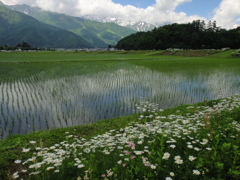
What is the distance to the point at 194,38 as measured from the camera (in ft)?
432

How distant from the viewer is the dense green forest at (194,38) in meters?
125

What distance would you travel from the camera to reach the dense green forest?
12500 cm

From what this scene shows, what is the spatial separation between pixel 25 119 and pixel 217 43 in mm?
142903

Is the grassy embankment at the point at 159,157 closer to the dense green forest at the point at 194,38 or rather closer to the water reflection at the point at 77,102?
the water reflection at the point at 77,102

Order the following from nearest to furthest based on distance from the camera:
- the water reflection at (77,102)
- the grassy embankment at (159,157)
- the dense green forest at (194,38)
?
the grassy embankment at (159,157) < the water reflection at (77,102) < the dense green forest at (194,38)

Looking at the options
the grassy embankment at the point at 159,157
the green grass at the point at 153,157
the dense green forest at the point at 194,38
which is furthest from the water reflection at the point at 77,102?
the dense green forest at the point at 194,38

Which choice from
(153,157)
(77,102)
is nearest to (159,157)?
(153,157)

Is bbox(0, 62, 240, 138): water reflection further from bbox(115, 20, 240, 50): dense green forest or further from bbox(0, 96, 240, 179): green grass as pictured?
bbox(115, 20, 240, 50): dense green forest

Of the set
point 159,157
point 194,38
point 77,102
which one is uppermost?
point 194,38

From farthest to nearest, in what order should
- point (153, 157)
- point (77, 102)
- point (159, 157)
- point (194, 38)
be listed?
point (194, 38), point (77, 102), point (159, 157), point (153, 157)

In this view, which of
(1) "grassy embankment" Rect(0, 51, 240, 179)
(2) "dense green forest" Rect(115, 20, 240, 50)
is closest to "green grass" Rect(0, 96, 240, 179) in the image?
(1) "grassy embankment" Rect(0, 51, 240, 179)

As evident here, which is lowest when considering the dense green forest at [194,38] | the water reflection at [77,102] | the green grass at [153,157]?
the water reflection at [77,102]

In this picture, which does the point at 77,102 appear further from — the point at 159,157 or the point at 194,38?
the point at 194,38

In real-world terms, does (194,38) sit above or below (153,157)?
above
